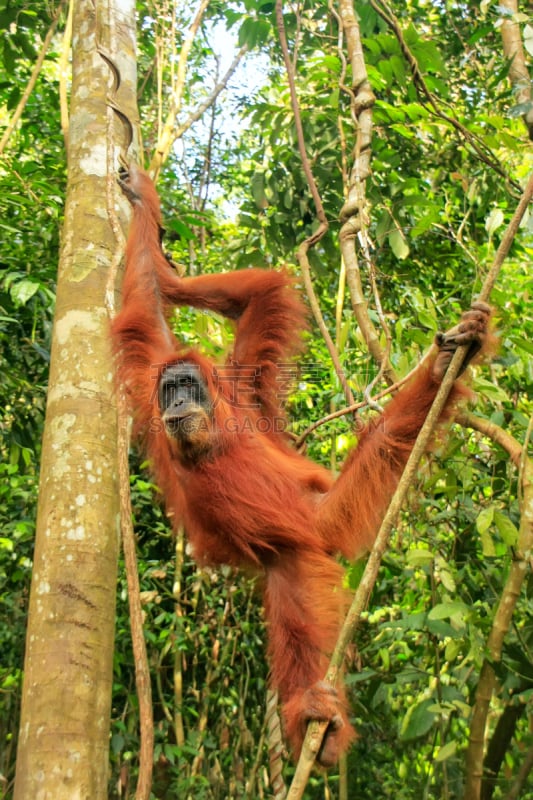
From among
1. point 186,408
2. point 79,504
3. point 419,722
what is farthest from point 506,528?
point 79,504

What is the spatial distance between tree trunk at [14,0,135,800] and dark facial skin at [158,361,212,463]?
0.29 metres

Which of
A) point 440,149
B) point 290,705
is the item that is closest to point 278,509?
point 290,705

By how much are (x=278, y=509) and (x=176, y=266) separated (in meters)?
1.05

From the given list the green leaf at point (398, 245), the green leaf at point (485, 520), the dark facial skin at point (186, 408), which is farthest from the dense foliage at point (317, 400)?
the dark facial skin at point (186, 408)

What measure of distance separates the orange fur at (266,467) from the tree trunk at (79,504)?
26cm

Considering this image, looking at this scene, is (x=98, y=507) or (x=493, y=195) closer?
(x=98, y=507)

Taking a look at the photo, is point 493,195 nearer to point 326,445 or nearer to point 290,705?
point 326,445

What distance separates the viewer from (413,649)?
393cm

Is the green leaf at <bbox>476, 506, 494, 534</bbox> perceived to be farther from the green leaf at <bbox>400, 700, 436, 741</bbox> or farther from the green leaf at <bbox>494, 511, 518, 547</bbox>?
the green leaf at <bbox>400, 700, 436, 741</bbox>

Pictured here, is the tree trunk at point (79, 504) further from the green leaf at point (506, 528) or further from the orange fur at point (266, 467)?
the green leaf at point (506, 528)

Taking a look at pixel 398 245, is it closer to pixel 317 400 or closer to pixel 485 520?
pixel 317 400

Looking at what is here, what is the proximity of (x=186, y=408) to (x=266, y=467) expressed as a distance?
359mm

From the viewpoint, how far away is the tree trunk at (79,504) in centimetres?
195

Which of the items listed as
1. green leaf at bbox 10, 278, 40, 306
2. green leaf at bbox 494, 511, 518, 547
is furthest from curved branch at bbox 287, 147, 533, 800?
green leaf at bbox 10, 278, 40, 306
